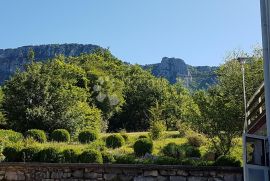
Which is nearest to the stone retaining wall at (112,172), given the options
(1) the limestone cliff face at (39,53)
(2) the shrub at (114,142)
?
(2) the shrub at (114,142)

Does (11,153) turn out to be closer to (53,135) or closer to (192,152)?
(53,135)

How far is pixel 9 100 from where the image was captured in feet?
94.3

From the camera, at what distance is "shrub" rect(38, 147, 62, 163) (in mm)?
17856

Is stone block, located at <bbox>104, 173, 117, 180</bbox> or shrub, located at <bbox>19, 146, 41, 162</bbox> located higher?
shrub, located at <bbox>19, 146, 41, 162</bbox>

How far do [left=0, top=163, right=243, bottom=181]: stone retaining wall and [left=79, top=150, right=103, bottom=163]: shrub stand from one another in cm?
52

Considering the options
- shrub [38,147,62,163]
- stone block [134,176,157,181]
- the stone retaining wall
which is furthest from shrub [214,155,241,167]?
shrub [38,147,62,163]

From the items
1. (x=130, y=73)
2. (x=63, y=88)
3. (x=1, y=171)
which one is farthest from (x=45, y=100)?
(x=130, y=73)

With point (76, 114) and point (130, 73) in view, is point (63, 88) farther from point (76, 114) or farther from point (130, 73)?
point (130, 73)

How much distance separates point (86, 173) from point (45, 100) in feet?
38.5

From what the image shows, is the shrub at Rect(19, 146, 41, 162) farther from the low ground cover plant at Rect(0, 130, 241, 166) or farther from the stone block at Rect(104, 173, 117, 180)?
the stone block at Rect(104, 173, 117, 180)

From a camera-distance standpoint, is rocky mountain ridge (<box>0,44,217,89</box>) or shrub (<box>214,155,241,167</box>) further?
rocky mountain ridge (<box>0,44,217,89</box>)

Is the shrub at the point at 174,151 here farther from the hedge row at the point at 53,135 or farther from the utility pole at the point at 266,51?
A: the utility pole at the point at 266,51

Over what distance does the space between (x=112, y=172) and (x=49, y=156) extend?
8.51 feet

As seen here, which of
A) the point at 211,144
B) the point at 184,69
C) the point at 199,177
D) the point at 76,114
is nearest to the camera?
the point at 199,177
